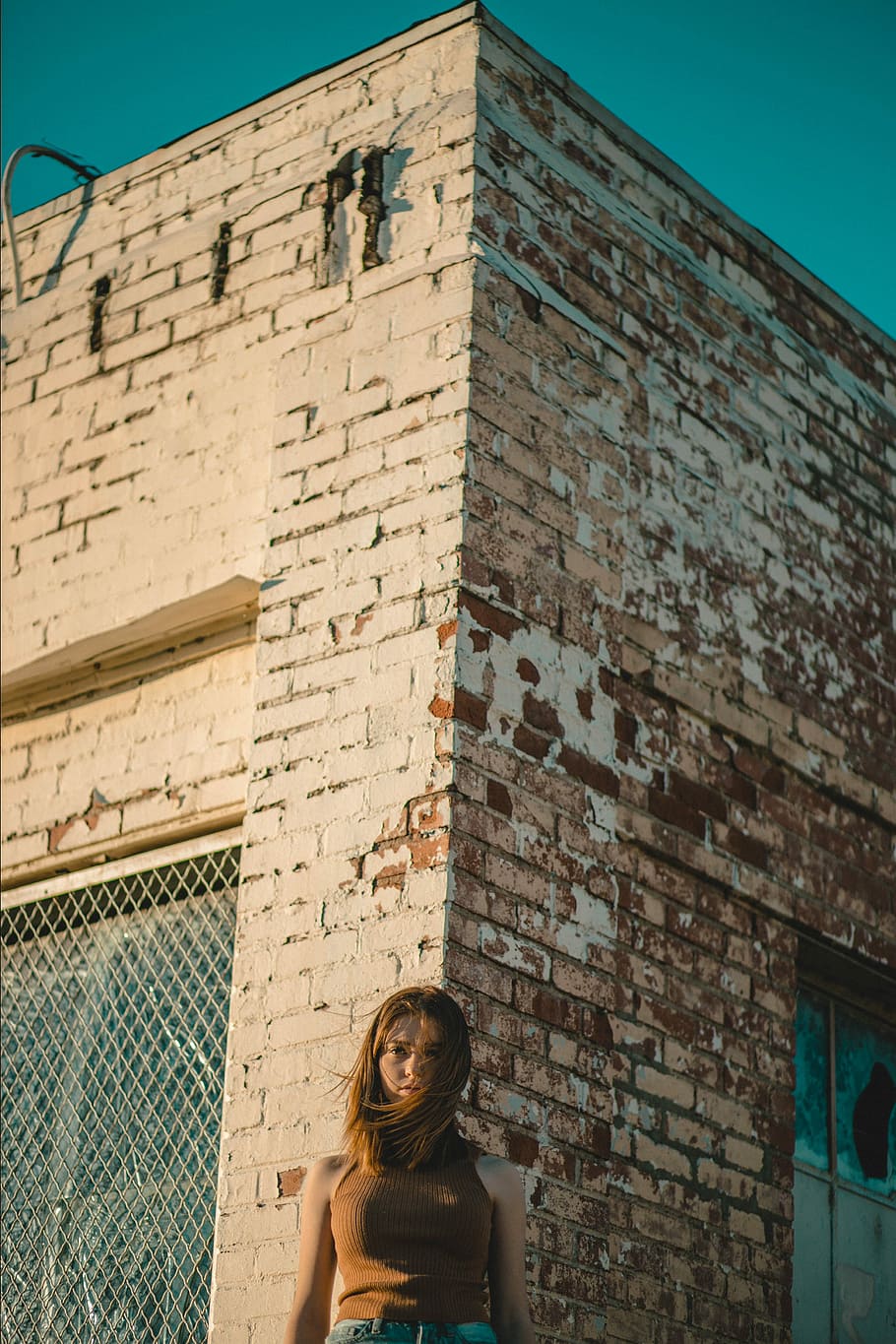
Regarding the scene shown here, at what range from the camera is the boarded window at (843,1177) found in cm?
566

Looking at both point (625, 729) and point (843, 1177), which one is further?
point (843, 1177)

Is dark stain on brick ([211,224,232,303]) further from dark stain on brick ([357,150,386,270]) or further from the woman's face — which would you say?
the woman's face

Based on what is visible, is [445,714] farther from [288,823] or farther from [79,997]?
[79,997]

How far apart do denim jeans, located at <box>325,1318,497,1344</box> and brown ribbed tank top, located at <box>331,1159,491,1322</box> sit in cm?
2

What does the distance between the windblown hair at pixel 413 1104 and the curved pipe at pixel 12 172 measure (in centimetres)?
411

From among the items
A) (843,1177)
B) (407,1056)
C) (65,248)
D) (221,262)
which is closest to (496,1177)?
(407,1056)

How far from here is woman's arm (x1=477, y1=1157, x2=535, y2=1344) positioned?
3525 mm

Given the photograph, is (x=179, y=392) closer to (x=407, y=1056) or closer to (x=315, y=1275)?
(x=407, y=1056)

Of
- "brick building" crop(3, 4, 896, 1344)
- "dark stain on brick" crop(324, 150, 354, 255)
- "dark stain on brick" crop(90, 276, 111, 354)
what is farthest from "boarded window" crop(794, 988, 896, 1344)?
"dark stain on brick" crop(90, 276, 111, 354)

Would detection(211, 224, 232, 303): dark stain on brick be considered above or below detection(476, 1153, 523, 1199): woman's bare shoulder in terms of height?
above

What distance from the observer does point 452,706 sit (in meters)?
4.75

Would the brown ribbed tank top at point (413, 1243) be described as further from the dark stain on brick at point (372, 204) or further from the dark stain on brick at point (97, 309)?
the dark stain on brick at point (97, 309)

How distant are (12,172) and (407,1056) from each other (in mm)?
4368

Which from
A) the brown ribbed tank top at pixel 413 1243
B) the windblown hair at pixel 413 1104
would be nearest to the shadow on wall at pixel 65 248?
the windblown hair at pixel 413 1104
